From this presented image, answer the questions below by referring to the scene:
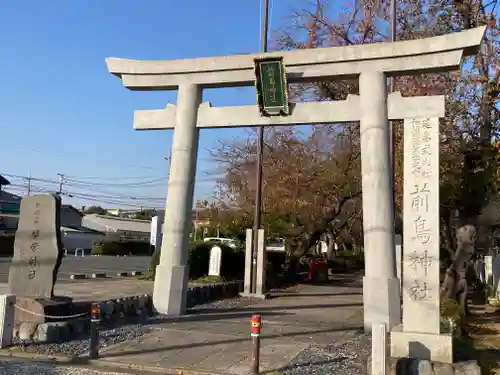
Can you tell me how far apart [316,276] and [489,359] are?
1662cm

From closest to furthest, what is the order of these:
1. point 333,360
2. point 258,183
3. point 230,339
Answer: point 333,360
point 230,339
point 258,183

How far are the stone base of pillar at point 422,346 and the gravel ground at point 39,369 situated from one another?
A: 4.19 m

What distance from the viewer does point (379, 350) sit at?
22.2ft

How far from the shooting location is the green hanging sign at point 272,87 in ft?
38.3

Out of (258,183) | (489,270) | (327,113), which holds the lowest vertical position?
(489,270)

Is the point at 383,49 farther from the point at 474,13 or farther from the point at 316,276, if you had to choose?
the point at 316,276

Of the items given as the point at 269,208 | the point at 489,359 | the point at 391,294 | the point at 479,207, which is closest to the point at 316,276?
the point at 269,208

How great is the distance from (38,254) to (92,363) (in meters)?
2.89

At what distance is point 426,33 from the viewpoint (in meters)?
15.5

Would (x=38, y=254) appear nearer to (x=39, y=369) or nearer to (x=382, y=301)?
(x=39, y=369)

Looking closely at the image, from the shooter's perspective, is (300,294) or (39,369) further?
(300,294)

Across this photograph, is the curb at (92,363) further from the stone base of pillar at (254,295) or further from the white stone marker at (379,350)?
the stone base of pillar at (254,295)

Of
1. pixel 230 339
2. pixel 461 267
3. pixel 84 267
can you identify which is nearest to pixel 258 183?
pixel 461 267

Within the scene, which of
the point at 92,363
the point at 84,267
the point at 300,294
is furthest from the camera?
the point at 84,267
